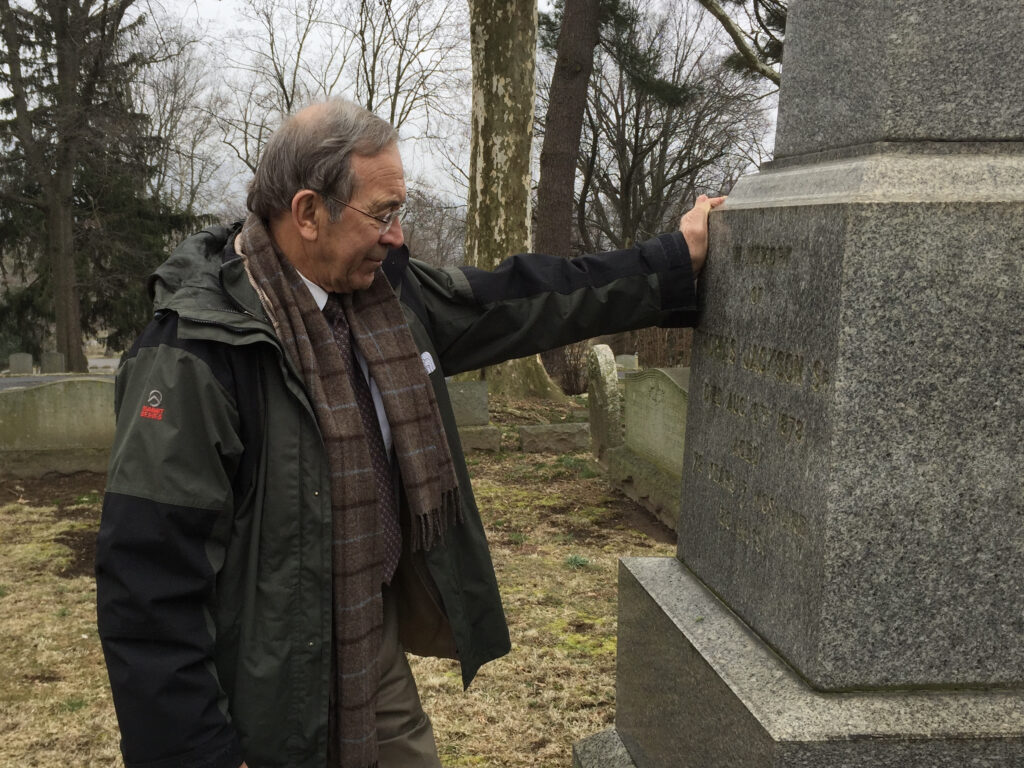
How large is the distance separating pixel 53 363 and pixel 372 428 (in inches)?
941

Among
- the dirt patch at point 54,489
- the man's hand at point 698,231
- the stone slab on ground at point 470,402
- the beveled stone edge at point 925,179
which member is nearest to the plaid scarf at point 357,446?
the man's hand at point 698,231

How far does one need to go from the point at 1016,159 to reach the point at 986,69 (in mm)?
199

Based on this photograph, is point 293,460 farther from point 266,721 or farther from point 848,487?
point 848,487

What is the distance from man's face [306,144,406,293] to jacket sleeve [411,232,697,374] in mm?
394

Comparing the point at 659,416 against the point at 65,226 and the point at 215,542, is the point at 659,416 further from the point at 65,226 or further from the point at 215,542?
the point at 65,226

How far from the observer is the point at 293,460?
2027 millimetres

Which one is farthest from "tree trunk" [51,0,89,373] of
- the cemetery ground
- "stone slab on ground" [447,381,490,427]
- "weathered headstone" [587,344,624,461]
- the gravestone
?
the gravestone

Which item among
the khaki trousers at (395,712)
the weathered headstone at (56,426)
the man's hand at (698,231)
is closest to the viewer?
the khaki trousers at (395,712)

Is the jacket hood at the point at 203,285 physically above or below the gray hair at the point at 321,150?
below

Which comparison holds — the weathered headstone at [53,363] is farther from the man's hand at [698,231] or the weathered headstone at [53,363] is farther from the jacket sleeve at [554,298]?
the man's hand at [698,231]

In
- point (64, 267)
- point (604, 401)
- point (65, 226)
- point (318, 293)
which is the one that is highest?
point (65, 226)

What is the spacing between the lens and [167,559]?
6.20 ft

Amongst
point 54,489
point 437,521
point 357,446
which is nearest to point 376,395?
point 357,446

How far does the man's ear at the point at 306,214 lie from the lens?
217 cm
